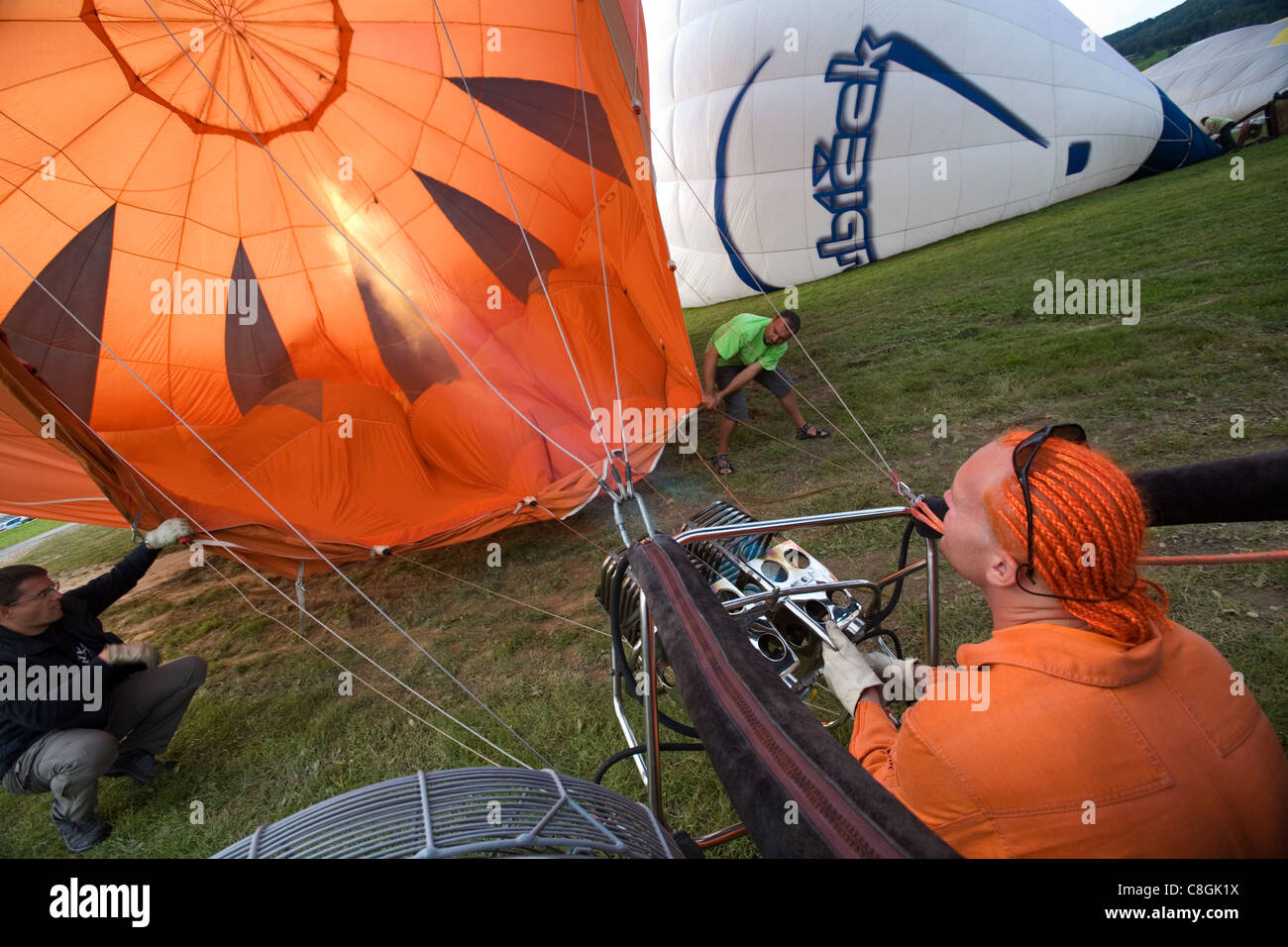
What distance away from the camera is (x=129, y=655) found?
9.14ft

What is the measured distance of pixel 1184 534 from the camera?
2895 mm

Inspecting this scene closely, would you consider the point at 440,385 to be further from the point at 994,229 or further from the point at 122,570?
the point at 994,229

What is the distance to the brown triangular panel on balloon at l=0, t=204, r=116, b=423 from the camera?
4211mm

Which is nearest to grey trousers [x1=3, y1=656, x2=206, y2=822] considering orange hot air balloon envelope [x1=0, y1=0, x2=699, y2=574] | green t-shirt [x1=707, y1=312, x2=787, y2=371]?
orange hot air balloon envelope [x1=0, y1=0, x2=699, y2=574]

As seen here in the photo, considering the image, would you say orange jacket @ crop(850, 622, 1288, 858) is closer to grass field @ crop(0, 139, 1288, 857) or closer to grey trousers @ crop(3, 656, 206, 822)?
grass field @ crop(0, 139, 1288, 857)

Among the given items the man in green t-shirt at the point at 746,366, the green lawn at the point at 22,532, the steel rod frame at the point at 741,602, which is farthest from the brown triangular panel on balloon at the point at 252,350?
the green lawn at the point at 22,532

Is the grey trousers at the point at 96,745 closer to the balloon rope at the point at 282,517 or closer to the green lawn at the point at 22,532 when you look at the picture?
the balloon rope at the point at 282,517

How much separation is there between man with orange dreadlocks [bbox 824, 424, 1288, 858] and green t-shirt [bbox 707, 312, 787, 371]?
4124 mm

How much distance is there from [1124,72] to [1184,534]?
1335 cm

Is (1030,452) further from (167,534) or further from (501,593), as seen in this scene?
(167,534)

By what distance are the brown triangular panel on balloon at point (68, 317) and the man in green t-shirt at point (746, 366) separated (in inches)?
169

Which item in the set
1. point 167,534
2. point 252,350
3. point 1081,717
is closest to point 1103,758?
point 1081,717
